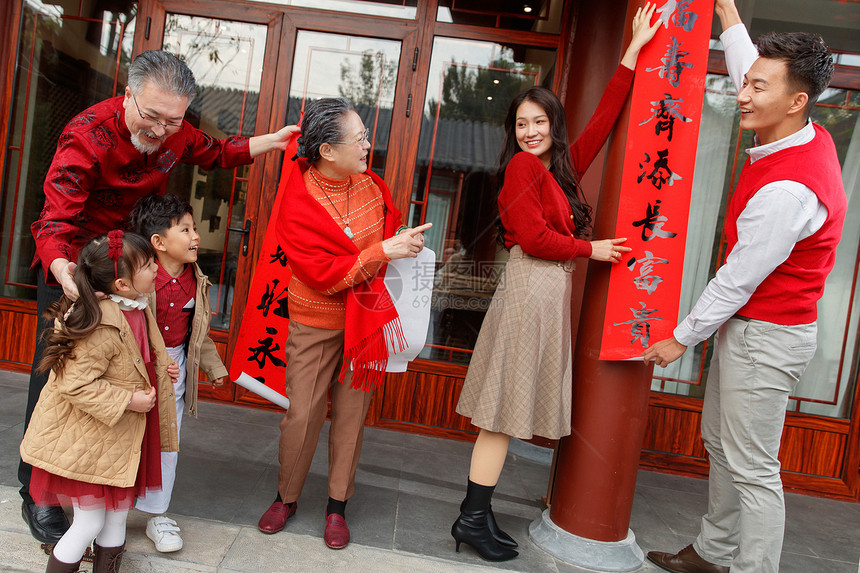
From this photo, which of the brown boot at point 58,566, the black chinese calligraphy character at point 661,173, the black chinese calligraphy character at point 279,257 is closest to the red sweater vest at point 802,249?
the black chinese calligraphy character at point 661,173

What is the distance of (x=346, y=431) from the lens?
7.82ft

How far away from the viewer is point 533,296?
230cm

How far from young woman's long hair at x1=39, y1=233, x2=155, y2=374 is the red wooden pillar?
1714 millimetres

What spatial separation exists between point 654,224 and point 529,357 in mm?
701

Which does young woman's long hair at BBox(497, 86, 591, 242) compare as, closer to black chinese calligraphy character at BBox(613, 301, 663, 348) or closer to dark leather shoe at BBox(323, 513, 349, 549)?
black chinese calligraphy character at BBox(613, 301, 663, 348)

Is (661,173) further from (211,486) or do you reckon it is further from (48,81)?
(48,81)

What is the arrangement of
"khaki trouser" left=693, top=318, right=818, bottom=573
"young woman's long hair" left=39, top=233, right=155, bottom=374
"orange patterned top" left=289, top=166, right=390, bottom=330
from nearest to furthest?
"young woman's long hair" left=39, top=233, right=155, bottom=374 < "khaki trouser" left=693, top=318, right=818, bottom=573 < "orange patterned top" left=289, top=166, right=390, bottom=330

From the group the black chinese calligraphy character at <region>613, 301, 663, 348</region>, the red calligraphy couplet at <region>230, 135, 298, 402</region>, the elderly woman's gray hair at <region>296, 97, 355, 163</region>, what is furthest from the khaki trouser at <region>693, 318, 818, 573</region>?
the red calligraphy couplet at <region>230, 135, 298, 402</region>

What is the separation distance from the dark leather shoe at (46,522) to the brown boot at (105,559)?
28 centimetres

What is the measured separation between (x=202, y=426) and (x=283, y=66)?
2244 millimetres

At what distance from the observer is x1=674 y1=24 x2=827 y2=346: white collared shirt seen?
6.17ft

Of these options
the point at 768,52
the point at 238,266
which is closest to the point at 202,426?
the point at 238,266

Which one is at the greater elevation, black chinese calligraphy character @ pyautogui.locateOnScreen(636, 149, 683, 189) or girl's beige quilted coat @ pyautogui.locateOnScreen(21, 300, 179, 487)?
black chinese calligraphy character @ pyautogui.locateOnScreen(636, 149, 683, 189)

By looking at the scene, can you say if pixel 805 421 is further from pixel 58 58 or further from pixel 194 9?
pixel 58 58
